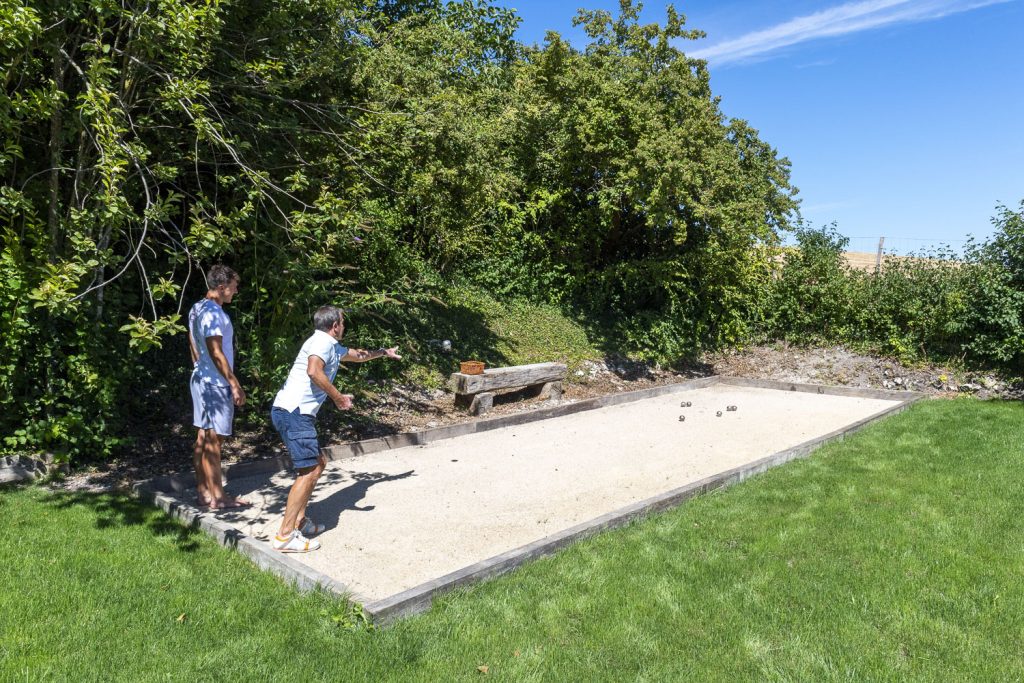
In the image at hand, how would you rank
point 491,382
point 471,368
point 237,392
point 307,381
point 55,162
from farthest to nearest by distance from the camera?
1. point 491,382
2. point 471,368
3. point 55,162
4. point 237,392
5. point 307,381

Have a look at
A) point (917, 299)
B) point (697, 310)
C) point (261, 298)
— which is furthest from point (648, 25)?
point (261, 298)

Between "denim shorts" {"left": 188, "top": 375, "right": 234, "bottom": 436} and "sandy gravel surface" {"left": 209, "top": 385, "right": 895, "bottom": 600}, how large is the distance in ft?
2.36

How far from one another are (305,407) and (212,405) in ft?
3.81

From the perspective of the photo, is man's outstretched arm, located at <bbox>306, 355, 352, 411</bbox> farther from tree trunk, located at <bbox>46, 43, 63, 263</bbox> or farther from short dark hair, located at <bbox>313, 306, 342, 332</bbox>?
tree trunk, located at <bbox>46, 43, 63, 263</bbox>

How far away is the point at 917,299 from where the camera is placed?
1488cm

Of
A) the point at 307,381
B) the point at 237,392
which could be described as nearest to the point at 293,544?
the point at 307,381

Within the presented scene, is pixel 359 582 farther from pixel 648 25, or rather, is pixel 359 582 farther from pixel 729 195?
pixel 648 25

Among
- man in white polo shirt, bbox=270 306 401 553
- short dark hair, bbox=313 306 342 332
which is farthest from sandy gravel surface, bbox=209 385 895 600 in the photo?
short dark hair, bbox=313 306 342 332

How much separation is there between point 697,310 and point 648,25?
21.1 ft

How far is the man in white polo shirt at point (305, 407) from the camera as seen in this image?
4.60 metres

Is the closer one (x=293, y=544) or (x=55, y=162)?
(x=293, y=544)

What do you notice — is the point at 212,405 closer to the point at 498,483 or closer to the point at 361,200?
the point at 498,483

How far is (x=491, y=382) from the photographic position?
10.3m

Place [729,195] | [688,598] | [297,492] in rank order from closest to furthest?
[688,598], [297,492], [729,195]
